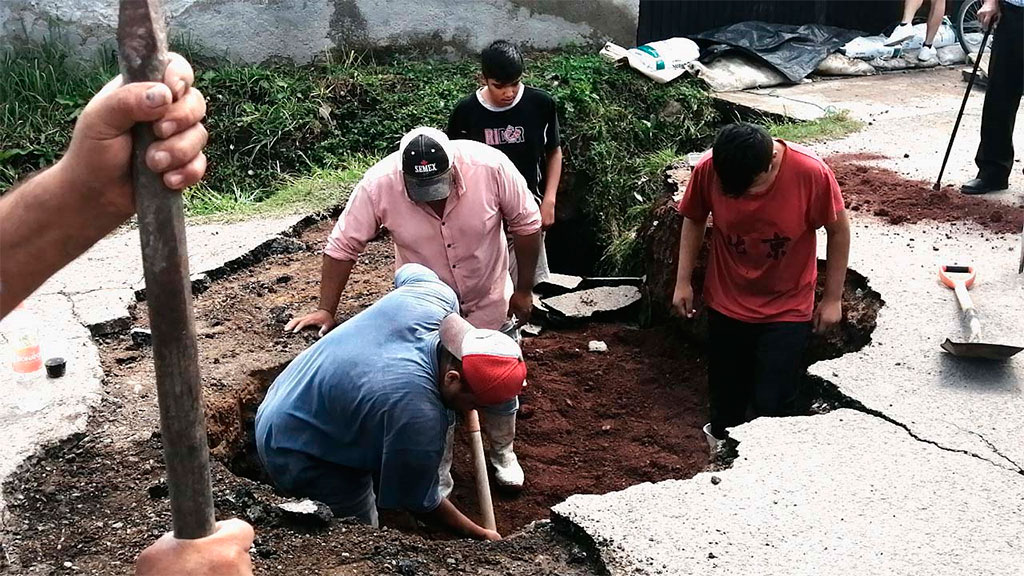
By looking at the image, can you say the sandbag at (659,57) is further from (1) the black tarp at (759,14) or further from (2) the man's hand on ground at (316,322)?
(2) the man's hand on ground at (316,322)

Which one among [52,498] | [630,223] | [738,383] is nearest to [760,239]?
[738,383]

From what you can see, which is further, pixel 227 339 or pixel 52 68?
pixel 52 68

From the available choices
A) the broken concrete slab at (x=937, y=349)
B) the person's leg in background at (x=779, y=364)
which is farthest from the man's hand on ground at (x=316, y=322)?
the broken concrete slab at (x=937, y=349)

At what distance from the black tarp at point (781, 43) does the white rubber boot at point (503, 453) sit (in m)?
6.75

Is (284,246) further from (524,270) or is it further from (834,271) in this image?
(834,271)

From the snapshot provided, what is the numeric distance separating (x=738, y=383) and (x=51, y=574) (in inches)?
122

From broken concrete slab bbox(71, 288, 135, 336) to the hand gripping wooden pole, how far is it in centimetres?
321

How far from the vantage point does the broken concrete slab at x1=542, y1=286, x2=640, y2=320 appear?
21.9 feet

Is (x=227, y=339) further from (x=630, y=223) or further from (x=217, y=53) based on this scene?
(x=217, y=53)

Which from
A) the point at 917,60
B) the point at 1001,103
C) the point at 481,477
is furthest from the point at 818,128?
the point at 481,477

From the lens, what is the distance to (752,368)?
4.71 m

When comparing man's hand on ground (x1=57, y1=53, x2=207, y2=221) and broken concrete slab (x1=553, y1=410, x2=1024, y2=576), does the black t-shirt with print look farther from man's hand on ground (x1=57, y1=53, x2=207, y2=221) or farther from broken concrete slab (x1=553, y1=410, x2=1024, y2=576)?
man's hand on ground (x1=57, y1=53, x2=207, y2=221)

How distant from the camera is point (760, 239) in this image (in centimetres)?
427

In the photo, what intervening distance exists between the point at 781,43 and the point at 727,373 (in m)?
7.04
